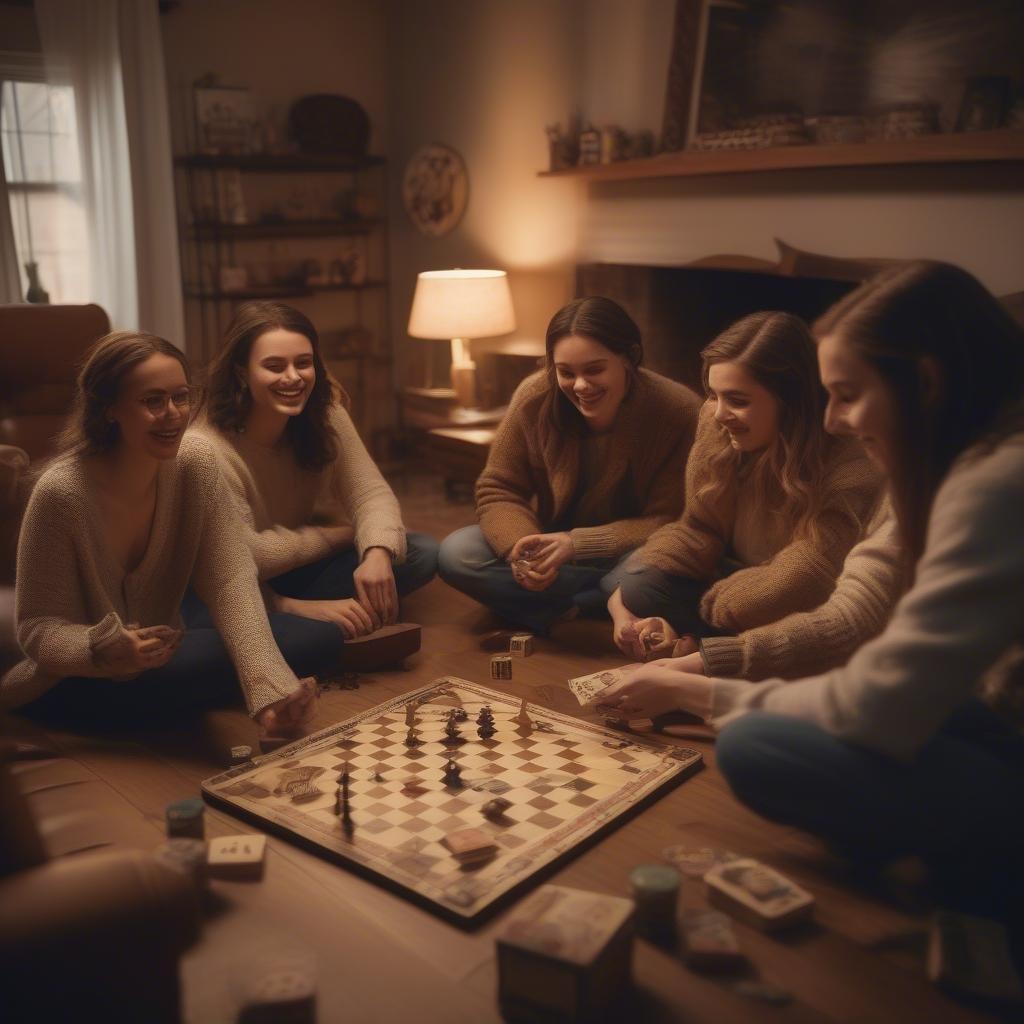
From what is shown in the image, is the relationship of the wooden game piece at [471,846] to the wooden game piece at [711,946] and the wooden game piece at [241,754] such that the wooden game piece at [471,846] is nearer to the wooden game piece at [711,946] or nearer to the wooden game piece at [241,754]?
the wooden game piece at [711,946]

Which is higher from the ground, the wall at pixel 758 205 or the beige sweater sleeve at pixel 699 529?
the wall at pixel 758 205

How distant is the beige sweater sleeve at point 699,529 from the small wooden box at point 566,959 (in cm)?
116

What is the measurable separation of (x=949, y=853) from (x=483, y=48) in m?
4.19

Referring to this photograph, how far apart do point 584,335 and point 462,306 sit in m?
1.74

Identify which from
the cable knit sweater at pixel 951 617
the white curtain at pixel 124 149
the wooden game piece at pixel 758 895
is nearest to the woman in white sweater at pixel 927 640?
the cable knit sweater at pixel 951 617

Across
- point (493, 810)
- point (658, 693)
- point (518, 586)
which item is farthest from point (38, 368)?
point (658, 693)

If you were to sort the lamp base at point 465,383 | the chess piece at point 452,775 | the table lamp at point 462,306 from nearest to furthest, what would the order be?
1. the chess piece at point 452,775
2. the table lamp at point 462,306
3. the lamp base at point 465,383

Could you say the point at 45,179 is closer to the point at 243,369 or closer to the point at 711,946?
the point at 243,369

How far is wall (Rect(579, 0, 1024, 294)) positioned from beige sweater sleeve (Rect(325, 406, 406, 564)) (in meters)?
1.68

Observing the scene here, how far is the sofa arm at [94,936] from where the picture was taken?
38.8 inches

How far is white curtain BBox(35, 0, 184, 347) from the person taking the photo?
4039 millimetres

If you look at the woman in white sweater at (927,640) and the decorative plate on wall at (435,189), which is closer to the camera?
the woman in white sweater at (927,640)

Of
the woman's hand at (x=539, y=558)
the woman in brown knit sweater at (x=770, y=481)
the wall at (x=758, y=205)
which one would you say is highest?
the wall at (x=758, y=205)

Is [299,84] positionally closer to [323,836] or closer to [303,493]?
[303,493]
